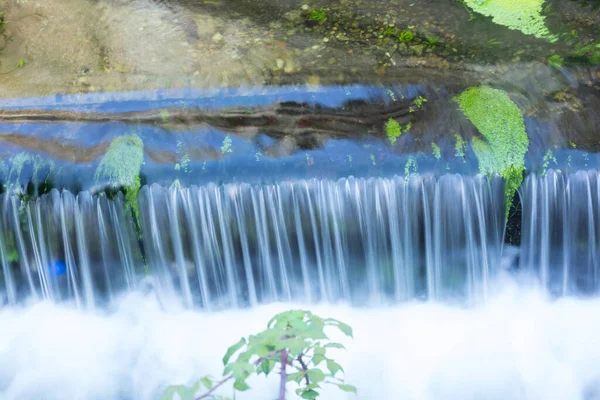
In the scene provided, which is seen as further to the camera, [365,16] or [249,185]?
[365,16]

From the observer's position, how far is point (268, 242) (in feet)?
15.4

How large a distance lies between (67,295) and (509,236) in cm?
314

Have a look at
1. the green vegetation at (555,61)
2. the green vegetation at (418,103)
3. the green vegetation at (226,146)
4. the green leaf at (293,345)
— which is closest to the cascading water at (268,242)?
the green vegetation at (226,146)

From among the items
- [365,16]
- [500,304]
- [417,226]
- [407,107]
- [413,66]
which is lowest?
[500,304]

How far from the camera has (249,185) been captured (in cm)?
454

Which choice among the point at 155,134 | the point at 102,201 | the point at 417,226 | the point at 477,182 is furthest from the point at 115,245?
the point at 477,182

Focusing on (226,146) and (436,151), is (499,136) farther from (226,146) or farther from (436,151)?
(226,146)

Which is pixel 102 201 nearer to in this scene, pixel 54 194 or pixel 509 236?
pixel 54 194

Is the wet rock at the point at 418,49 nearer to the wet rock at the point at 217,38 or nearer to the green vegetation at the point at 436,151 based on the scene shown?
the green vegetation at the point at 436,151

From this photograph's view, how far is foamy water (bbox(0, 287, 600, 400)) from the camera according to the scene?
14.8 ft

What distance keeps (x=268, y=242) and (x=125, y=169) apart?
42.6 inches

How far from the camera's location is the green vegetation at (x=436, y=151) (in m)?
4.53

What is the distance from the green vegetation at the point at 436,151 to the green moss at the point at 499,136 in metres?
0.23

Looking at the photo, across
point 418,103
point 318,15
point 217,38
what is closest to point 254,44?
point 217,38
